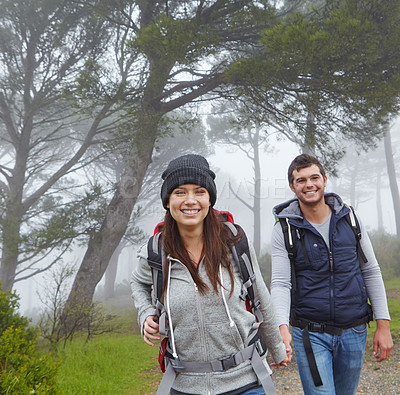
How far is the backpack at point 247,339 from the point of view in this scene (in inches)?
52.2

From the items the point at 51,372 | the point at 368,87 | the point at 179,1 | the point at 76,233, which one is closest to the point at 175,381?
the point at 51,372

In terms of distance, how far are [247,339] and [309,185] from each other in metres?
1.00

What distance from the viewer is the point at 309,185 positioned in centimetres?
202

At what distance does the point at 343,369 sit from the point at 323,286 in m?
0.47

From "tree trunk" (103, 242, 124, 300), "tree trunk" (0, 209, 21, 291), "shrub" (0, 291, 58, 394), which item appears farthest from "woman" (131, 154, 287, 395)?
"tree trunk" (103, 242, 124, 300)

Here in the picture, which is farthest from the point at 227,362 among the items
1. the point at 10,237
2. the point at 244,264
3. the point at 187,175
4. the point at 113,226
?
the point at 10,237

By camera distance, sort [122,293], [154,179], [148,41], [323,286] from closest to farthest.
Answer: [323,286], [148,41], [154,179], [122,293]

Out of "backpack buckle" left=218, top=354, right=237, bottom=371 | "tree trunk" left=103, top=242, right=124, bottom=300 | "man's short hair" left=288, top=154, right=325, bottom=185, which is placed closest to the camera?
"backpack buckle" left=218, top=354, right=237, bottom=371

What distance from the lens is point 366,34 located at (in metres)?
5.41

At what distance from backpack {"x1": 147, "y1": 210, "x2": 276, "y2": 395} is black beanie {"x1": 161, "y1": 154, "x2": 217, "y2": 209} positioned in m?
0.21

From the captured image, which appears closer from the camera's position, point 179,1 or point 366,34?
point 366,34

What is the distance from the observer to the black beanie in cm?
146

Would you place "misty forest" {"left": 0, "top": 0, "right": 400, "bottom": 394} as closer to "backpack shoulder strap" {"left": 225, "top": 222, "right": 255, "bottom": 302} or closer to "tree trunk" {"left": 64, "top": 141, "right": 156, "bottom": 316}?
"tree trunk" {"left": 64, "top": 141, "right": 156, "bottom": 316}

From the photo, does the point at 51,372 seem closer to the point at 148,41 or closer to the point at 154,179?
the point at 148,41
